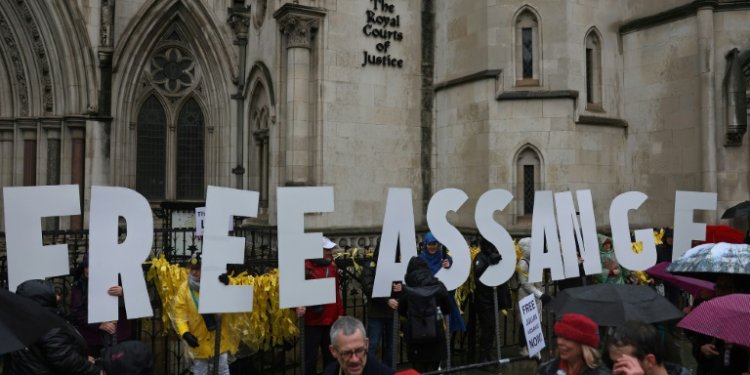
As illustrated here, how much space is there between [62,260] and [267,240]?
8865 millimetres

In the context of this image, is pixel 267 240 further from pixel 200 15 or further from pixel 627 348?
pixel 627 348

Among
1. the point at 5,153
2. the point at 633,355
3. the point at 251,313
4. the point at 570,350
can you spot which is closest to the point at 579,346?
the point at 570,350

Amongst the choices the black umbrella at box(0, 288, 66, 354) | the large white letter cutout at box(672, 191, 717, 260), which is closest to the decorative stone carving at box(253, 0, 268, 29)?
the large white letter cutout at box(672, 191, 717, 260)

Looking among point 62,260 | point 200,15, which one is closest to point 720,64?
point 62,260

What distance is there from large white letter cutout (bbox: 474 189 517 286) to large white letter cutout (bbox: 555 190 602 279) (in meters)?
0.69

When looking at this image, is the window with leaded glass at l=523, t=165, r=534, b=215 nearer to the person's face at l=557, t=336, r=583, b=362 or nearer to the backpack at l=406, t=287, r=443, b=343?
the backpack at l=406, t=287, r=443, b=343

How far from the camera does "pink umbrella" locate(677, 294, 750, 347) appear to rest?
141 inches

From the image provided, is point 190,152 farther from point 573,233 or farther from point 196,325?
point 573,233

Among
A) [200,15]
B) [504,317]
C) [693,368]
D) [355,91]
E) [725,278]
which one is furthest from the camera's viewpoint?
[200,15]

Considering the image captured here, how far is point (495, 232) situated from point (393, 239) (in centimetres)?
129

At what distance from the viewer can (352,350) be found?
356 cm

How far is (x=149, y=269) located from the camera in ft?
22.4

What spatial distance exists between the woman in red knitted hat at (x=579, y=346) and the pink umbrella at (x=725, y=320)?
765 millimetres

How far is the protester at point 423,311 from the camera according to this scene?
639cm
